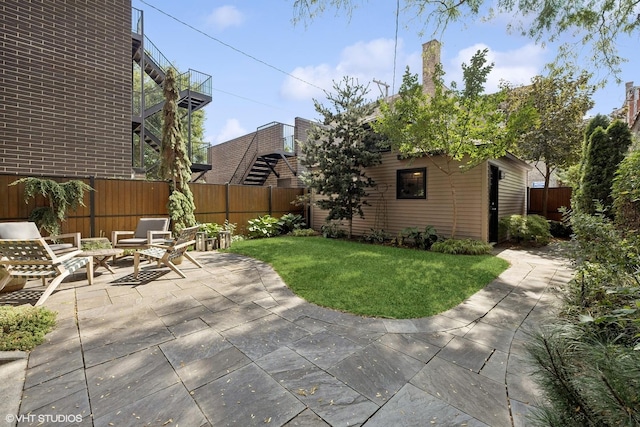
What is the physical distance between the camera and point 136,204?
6938mm

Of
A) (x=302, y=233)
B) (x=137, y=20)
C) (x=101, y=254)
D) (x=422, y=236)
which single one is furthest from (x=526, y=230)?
(x=137, y=20)

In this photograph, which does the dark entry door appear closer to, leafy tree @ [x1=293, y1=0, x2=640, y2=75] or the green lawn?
the green lawn

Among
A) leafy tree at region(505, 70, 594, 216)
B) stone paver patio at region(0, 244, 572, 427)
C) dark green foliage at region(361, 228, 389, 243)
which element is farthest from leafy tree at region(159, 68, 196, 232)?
leafy tree at region(505, 70, 594, 216)

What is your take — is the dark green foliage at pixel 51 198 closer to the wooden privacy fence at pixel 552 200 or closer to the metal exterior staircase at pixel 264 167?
the metal exterior staircase at pixel 264 167

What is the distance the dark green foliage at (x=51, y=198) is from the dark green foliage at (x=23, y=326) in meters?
3.21

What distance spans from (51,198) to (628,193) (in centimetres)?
917

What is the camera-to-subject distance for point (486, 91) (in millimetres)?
6426

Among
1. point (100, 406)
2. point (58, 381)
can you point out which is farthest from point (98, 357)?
point (100, 406)

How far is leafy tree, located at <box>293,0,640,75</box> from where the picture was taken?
4730 mm

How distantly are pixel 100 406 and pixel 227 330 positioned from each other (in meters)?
1.13

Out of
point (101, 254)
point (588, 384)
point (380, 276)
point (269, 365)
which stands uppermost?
point (588, 384)

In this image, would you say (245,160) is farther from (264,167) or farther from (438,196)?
(438,196)

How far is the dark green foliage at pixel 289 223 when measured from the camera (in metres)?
10.2

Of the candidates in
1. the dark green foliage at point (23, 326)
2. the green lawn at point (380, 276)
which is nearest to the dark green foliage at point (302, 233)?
the green lawn at point (380, 276)
